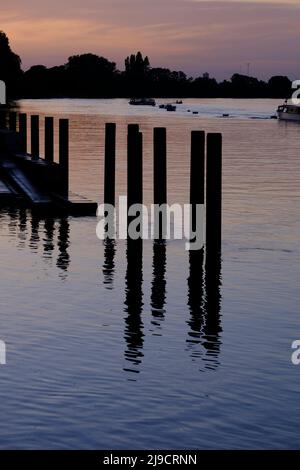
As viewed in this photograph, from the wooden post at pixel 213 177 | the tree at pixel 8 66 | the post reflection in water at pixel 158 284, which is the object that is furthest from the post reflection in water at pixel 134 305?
the tree at pixel 8 66

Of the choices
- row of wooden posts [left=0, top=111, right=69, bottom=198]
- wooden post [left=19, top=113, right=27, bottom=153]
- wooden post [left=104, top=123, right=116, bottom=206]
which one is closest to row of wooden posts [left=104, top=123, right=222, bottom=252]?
wooden post [left=104, top=123, right=116, bottom=206]

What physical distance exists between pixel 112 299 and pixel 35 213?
11039 millimetres

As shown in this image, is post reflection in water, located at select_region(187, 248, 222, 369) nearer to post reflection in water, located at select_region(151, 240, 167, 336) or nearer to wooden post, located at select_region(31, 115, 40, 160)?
post reflection in water, located at select_region(151, 240, 167, 336)

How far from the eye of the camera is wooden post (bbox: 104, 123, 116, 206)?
1188 inches

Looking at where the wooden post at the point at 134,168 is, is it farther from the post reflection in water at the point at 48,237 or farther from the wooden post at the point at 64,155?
the wooden post at the point at 64,155

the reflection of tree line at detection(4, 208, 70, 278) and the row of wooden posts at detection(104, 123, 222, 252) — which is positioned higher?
the row of wooden posts at detection(104, 123, 222, 252)

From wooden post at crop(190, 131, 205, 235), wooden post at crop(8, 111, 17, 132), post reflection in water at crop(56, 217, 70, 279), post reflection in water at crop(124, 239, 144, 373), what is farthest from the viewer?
wooden post at crop(8, 111, 17, 132)

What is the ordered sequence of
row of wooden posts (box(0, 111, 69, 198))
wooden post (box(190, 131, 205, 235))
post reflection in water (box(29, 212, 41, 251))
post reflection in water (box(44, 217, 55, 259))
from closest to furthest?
wooden post (box(190, 131, 205, 235)) → post reflection in water (box(44, 217, 55, 259)) → post reflection in water (box(29, 212, 41, 251)) → row of wooden posts (box(0, 111, 69, 198))

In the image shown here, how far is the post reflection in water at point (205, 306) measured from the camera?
16047mm

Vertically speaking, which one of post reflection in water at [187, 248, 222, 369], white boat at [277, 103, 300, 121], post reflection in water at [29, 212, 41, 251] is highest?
post reflection in water at [187, 248, 222, 369]

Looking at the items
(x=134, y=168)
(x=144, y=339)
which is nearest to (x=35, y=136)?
(x=134, y=168)

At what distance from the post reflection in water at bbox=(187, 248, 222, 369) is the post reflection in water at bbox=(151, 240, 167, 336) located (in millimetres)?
435

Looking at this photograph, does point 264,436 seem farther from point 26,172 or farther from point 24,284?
point 26,172

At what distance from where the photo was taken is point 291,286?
21.1 m
